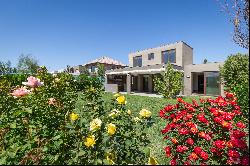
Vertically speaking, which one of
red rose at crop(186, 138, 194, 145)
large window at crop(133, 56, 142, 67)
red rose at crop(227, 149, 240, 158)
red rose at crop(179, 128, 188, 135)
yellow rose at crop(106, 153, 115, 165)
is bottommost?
red rose at crop(227, 149, 240, 158)

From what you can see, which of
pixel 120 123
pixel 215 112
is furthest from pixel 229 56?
pixel 120 123

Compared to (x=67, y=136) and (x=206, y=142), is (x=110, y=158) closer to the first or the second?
(x=67, y=136)

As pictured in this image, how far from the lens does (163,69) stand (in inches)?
1036

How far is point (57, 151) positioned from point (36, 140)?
1.21ft

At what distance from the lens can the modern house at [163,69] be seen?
26516 mm

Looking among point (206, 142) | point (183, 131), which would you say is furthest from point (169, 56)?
point (183, 131)

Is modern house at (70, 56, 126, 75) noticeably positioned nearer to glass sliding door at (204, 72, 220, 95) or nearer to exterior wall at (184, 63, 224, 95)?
exterior wall at (184, 63, 224, 95)

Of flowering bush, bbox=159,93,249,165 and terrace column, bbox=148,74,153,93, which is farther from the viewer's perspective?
terrace column, bbox=148,74,153,93

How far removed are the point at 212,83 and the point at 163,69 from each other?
5409 millimetres

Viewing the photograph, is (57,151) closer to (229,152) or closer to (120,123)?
(120,123)

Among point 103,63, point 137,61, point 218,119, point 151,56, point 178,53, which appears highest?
point 103,63

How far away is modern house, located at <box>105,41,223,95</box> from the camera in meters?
26.5

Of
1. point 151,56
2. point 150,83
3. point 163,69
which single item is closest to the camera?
point 163,69

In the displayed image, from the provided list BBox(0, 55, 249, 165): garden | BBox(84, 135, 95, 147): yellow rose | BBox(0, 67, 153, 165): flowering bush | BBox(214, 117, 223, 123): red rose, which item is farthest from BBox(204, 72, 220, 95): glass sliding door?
BBox(84, 135, 95, 147): yellow rose
